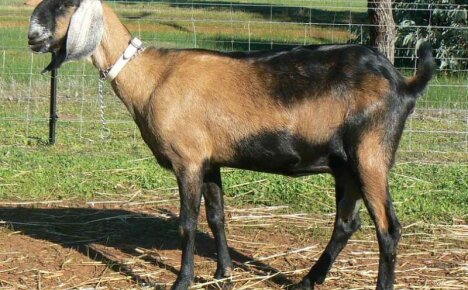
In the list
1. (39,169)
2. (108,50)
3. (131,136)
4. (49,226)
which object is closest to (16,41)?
(131,136)

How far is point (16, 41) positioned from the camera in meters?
17.7

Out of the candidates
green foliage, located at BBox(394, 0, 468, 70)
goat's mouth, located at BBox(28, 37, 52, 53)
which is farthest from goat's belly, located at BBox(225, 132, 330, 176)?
green foliage, located at BBox(394, 0, 468, 70)

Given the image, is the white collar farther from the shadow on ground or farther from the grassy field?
the grassy field

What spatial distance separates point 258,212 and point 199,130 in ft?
7.39

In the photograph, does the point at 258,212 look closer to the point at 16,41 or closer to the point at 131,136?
the point at 131,136

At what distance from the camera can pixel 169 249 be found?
6.63 meters

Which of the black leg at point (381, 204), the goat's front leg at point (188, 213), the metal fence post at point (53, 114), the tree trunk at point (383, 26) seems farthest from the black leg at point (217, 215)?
the tree trunk at point (383, 26)

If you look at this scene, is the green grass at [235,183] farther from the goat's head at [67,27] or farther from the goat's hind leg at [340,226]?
the goat's head at [67,27]

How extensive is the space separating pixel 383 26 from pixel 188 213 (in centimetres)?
680

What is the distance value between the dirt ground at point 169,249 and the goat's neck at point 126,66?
1.30m

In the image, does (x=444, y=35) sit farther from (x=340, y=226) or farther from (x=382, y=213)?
(x=382, y=213)

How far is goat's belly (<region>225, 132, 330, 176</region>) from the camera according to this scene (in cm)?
541

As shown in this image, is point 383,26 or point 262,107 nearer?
point 262,107

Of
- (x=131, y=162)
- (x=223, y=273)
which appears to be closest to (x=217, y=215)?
(x=223, y=273)
